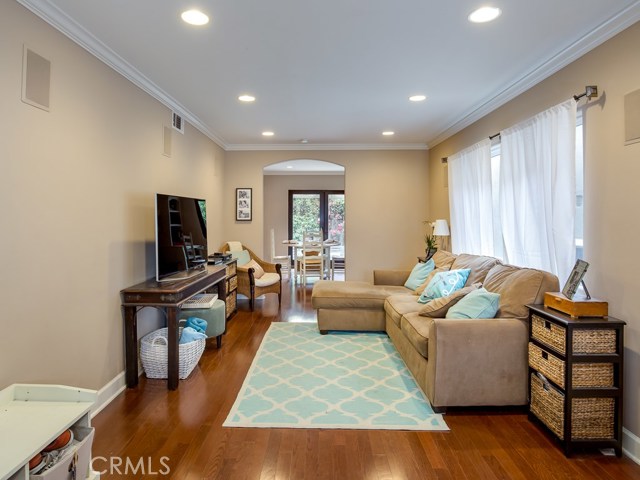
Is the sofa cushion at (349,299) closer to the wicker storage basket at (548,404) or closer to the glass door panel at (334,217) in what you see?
the wicker storage basket at (548,404)

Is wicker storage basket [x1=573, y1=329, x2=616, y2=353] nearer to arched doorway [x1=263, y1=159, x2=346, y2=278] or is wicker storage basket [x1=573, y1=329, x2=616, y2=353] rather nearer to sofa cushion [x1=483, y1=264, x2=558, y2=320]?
sofa cushion [x1=483, y1=264, x2=558, y2=320]

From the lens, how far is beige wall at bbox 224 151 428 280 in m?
6.13

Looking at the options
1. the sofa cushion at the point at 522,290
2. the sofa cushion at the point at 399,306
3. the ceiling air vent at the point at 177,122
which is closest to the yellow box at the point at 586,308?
the sofa cushion at the point at 522,290

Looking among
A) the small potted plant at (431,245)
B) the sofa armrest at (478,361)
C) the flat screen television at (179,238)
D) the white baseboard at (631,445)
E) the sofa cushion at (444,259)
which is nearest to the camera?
the white baseboard at (631,445)

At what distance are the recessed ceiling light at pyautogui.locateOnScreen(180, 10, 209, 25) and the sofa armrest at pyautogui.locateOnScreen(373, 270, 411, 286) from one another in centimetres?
367

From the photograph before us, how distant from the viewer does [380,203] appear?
6.14 meters

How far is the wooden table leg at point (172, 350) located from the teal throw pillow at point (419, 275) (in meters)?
2.84

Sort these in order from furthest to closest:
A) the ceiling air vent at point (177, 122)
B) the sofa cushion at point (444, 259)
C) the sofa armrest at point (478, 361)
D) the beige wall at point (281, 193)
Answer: the beige wall at point (281, 193) < the sofa cushion at point (444, 259) < the ceiling air vent at point (177, 122) < the sofa armrest at point (478, 361)

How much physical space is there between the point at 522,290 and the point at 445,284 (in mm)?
965

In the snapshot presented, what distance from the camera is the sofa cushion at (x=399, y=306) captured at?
3584 millimetres

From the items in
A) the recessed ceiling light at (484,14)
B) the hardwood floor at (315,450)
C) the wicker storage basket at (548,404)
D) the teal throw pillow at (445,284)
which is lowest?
the hardwood floor at (315,450)

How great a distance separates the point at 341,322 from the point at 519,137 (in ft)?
8.59

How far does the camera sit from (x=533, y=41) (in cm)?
261

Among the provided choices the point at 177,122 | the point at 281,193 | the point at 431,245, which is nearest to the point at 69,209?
the point at 177,122
